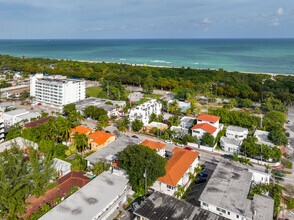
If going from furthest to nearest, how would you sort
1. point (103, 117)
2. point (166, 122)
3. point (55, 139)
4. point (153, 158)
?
1. point (166, 122)
2. point (103, 117)
3. point (55, 139)
4. point (153, 158)

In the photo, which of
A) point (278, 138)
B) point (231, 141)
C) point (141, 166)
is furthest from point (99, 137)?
point (278, 138)

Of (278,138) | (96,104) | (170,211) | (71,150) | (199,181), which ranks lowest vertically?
(199,181)

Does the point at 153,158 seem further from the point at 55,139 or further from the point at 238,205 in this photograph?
the point at 55,139

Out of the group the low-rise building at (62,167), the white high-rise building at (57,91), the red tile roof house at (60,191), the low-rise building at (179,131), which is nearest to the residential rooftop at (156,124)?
the low-rise building at (179,131)

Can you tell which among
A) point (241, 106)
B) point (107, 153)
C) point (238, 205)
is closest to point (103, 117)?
point (107, 153)

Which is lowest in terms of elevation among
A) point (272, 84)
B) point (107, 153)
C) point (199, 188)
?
point (199, 188)

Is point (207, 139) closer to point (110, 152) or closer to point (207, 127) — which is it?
point (207, 127)

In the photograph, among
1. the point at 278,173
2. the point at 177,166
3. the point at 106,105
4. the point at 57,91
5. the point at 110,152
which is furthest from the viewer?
the point at 57,91
